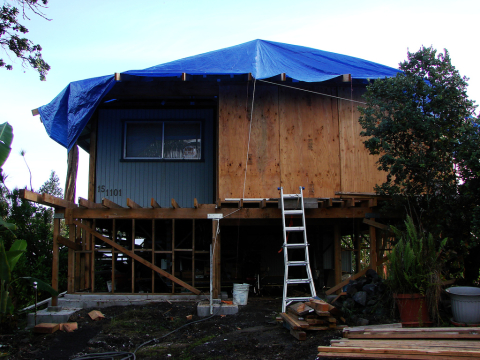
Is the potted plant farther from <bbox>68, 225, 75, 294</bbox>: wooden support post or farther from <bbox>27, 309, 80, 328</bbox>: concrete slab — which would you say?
<bbox>68, 225, 75, 294</bbox>: wooden support post

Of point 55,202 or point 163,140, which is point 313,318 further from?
point 163,140

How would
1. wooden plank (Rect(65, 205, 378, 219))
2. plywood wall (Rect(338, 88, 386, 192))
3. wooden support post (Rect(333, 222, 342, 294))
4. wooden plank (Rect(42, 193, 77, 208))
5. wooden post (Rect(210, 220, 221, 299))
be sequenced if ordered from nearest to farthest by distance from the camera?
wooden plank (Rect(42, 193, 77, 208)), wooden post (Rect(210, 220, 221, 299)), wooden plank (Rect(65, 205, 378, 219)), plywood wall (Rect(338, 88, 386, 192)), wooden support post (Rect(333, 222, 342, 294))

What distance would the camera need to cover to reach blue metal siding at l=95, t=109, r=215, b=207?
412 inches

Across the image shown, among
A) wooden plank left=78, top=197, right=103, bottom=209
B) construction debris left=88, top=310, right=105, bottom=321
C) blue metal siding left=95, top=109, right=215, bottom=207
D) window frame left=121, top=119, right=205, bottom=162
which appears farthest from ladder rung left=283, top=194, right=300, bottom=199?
construction debris left=88, top=310, right=105, bottom=321

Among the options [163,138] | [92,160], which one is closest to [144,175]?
[163,138]

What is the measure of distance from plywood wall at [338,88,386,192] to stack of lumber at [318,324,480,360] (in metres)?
3.85

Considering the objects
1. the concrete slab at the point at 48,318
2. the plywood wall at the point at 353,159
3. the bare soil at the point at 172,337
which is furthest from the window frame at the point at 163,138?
the concrete slab at the point at 48,318

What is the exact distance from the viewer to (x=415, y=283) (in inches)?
241

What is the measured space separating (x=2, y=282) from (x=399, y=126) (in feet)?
Answer: 24.6

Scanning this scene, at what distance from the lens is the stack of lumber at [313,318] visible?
593 cm

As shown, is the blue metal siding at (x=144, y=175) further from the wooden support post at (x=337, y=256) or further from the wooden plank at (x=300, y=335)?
the wooden plank at (x=300, y=335)

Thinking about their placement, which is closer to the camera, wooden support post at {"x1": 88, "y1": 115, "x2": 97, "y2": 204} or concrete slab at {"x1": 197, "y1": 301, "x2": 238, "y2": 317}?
concrete slab at {"x1": 197, "y1": 301, "x2": 238, "y2": 317}

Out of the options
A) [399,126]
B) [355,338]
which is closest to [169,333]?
[355,338]

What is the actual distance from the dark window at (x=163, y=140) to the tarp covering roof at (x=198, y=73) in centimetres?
162
